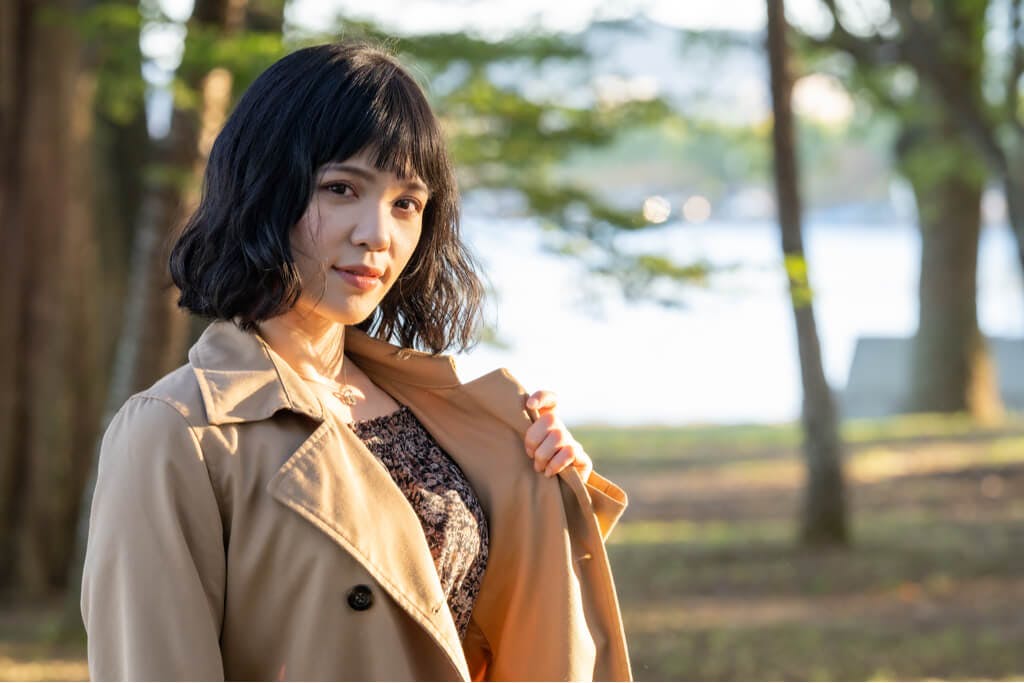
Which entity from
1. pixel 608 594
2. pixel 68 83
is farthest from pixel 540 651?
pixel 68 83

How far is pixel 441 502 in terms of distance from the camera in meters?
2.24

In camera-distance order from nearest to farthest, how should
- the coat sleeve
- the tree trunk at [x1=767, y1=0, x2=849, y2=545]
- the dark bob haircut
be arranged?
the coat sleeve, the dark bob haircut, the tree trunk at [x1=767, y1=0, x2=849, y2=545]

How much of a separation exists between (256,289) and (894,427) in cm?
1547

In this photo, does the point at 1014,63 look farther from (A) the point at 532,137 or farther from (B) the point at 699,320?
(B) the point at 699,320

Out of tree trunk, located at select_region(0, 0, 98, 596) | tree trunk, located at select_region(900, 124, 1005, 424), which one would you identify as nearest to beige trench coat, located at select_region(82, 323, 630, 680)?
tree trunk, located at select_region(0, 0, 98, 596)

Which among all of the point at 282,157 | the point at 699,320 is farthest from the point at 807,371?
the point at 282,157

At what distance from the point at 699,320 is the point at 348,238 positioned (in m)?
5.07

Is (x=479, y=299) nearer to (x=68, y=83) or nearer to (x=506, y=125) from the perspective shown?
(x=506, y=125)

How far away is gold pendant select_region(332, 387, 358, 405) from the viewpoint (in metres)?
2.32

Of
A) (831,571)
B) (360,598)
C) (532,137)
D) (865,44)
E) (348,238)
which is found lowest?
(831,571)

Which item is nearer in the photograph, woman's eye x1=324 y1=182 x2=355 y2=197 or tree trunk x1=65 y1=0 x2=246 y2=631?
woman's eye x1=324 y1=182 x2=355 y2=197

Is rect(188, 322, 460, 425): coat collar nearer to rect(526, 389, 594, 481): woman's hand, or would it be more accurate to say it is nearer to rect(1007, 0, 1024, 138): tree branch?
rect(526, 389, 594, 481): woman's hand

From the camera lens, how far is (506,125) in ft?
26.9

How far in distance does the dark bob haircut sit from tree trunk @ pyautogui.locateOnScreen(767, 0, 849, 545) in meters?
7.98
